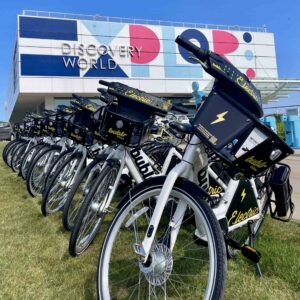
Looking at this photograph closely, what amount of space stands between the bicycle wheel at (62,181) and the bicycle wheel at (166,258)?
5.03ft

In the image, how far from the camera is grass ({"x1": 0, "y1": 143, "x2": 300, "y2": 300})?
241 cm

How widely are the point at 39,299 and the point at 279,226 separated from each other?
2.40 m

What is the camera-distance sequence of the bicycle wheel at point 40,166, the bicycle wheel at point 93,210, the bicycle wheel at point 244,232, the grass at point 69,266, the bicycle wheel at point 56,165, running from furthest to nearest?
the bicycle wheel at point 40,166
the bicycle wheel at point 56,165
the bicycle wheel at point 93,210
the bicycle wheel at point 244,232
the grass at point 69,266

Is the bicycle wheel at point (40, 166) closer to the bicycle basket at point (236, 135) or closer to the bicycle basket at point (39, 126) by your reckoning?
the bicycle basket at point (39, 126)

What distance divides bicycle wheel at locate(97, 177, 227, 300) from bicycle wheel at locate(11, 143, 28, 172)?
570 cm

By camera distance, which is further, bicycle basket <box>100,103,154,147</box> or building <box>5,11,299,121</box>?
building <box>5,11,299,121</box>

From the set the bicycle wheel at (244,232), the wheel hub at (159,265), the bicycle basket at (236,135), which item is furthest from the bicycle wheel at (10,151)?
the bicycle basket at (236,135)

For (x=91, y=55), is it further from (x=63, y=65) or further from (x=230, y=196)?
(x=230, y=196)

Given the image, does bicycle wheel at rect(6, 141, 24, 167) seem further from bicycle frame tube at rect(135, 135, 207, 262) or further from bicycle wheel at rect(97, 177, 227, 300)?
bicycle frame tube at rect(135, 135, 207, 262)

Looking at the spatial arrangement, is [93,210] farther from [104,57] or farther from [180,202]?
[104,57]

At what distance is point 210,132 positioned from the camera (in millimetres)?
1848

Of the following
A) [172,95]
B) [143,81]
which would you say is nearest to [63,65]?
[143,81]

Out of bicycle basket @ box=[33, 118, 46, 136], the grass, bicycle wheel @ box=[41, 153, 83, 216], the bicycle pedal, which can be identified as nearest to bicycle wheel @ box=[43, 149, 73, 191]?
bicycle wheel @ box=[41, 153, 83, 216]

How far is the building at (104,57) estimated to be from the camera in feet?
84.7
